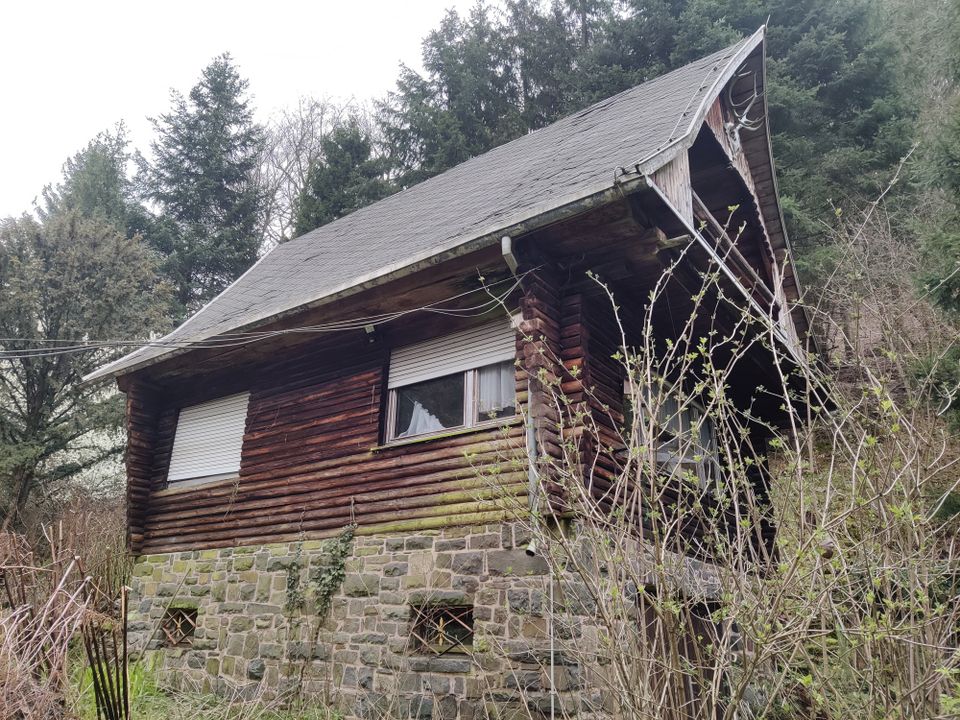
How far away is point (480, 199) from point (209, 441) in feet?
14.9

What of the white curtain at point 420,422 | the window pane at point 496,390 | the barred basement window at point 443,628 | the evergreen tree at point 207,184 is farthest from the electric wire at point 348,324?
the evergreen tree at point 207,184

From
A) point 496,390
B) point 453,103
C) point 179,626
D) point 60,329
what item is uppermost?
point 453,103

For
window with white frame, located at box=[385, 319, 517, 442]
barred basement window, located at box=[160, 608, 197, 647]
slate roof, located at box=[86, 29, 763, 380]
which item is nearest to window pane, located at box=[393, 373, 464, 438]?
window with white frame, located at box=[385, 319, 517, 442]

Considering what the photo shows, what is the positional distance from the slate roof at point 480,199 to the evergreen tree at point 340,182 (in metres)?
8.64

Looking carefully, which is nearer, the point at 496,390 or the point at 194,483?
the point at 496,390

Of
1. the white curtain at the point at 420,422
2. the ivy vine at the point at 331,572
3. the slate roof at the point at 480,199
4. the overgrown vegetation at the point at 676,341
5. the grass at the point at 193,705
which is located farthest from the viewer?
the white curtain at the point at 420,422

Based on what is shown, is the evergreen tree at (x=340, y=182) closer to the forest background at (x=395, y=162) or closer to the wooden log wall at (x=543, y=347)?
the forest background at (x=395, y=162)

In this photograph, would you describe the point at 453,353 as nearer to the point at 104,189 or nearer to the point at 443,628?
the point at 443,628

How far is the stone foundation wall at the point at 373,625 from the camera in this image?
226 inches

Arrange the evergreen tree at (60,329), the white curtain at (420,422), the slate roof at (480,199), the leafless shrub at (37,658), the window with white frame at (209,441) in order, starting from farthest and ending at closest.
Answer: the evergreen tree at (60,329) < the window with white frame at (209,441) < the white curtain at (420,422) < the slate roof at (480,199) < the leafless shrub at (37,658)

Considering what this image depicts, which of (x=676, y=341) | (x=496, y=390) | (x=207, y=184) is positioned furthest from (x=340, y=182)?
(x=676, y=341)

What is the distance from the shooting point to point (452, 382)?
24.2 feet

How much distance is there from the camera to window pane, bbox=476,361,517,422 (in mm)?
6863

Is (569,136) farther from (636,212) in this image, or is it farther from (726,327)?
(636,212)
